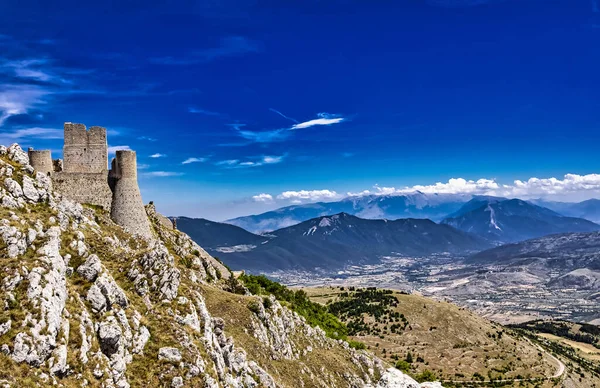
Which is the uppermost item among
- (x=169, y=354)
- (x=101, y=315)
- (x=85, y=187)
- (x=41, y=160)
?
(x=41, y=160)

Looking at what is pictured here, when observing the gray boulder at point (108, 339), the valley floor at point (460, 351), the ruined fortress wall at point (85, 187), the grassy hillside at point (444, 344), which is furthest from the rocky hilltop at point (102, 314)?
the valley floor at point (460, 351)

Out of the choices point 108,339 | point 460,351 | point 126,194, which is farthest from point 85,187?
point 460,351

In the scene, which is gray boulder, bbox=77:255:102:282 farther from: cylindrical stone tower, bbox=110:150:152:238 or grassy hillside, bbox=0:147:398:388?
cylindrical stone tower, bbox=110:150:152:238

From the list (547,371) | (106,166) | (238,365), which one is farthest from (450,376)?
(106,166)

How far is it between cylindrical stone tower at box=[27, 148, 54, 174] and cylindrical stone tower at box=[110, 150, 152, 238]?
7101mm

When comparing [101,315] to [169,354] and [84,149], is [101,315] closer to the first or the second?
[169,354]

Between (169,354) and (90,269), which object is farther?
(90,269)

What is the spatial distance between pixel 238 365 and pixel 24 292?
21338 millimetres

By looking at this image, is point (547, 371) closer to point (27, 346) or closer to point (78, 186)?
point (78, 186)

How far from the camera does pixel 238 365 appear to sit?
143 feet

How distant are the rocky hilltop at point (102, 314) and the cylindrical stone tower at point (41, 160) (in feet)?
17.7

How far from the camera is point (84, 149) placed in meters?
56.7

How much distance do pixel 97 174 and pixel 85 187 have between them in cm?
209

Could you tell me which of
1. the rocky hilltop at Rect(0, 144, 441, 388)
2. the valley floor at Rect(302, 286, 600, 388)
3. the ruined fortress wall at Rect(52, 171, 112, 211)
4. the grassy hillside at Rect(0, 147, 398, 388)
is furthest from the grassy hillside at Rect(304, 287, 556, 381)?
the ruined fortress wall at Rect(52, 171, 112, 211)
